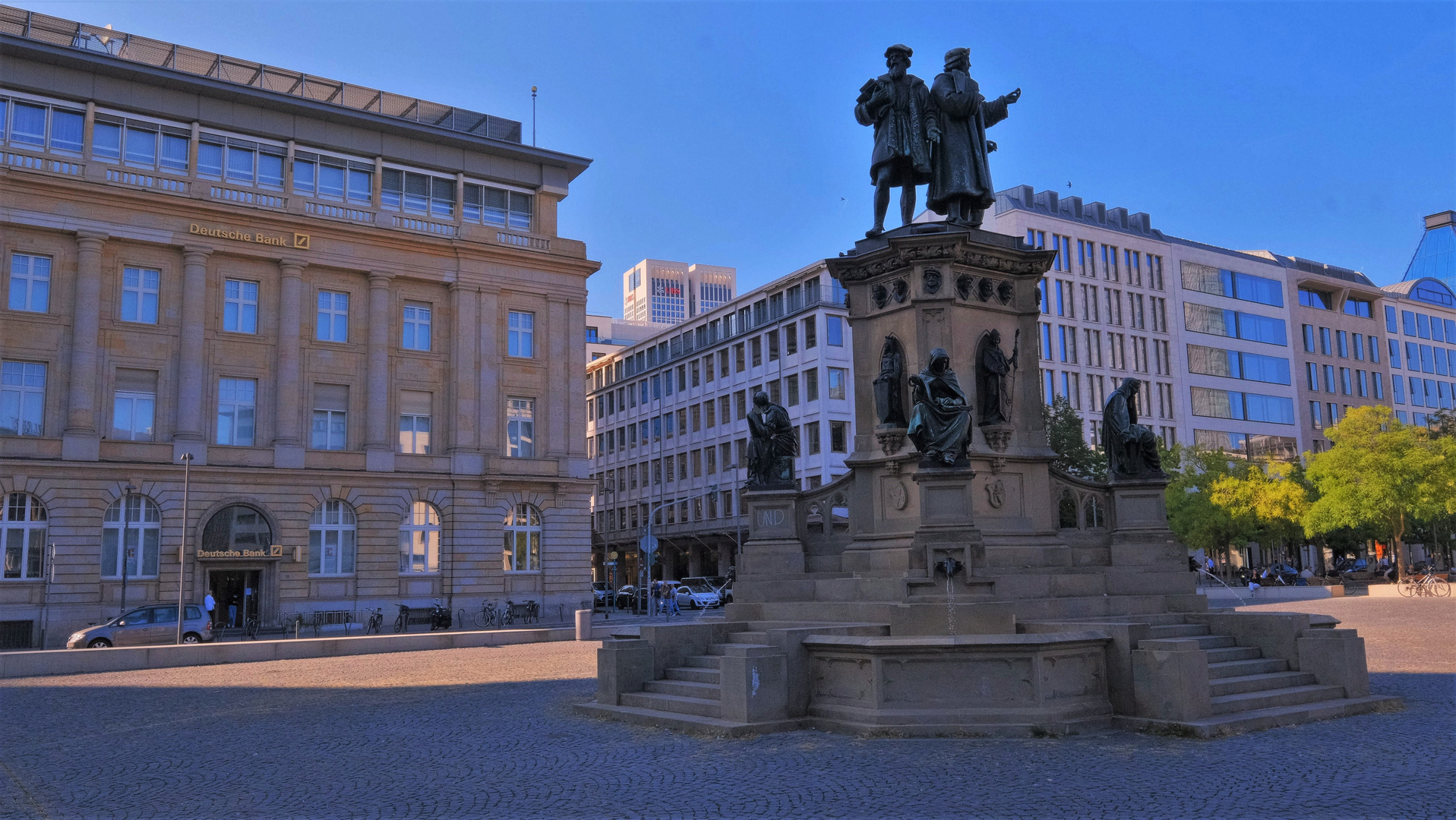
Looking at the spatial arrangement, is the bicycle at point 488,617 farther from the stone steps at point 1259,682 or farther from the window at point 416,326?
the stone steps at point 1259,682

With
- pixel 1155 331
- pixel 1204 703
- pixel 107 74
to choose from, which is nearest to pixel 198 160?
pixel 107 74

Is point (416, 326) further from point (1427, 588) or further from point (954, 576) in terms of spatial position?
point (1427, 588)

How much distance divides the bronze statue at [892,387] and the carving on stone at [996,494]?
1391 mm

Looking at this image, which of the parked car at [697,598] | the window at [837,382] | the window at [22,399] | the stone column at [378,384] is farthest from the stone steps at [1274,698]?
the window at [837,382]

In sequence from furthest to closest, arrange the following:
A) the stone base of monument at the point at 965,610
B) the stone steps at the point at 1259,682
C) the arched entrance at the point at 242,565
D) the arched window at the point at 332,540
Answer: the arched window at the point at 332,540
the arched entrance at the point at 242,565
the stone steps at the point at 1259,682
the stone base of monument at the point at 965,610

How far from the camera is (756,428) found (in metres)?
16.3

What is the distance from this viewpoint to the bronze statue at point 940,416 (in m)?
13.2

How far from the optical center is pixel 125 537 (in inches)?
1695

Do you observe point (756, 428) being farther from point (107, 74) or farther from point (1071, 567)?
point (107, 74)

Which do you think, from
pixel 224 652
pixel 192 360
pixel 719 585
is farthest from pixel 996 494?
pixel 719 585

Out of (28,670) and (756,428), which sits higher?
(756,428)

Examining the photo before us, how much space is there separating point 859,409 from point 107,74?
42.0 metres

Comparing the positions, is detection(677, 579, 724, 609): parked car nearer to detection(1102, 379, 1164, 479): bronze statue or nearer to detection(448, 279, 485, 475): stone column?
detection(448, 279, 485, 475): stone column

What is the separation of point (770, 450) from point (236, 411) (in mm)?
36900
